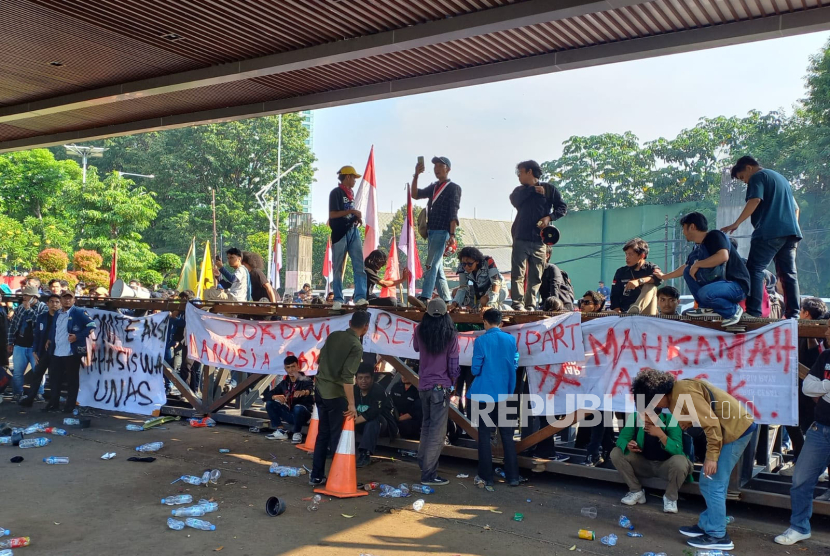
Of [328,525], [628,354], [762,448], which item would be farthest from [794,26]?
[328,525]

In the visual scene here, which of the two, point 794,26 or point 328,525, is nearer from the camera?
point 328,525

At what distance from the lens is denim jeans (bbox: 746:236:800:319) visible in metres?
7.00

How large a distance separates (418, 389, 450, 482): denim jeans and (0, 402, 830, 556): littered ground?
319 mm

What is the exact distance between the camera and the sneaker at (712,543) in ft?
19.0

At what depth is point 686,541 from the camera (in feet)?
19.6

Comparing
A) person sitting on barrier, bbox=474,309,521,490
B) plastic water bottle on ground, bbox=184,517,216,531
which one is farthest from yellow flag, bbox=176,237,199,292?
plastic water bottle on ground, bbox=184,517,216,531

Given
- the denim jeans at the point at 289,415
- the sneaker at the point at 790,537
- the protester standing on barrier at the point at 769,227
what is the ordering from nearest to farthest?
the sneaker at the point at 790,537 < the protester standing on barrier at the point at 769,227 < the denim jeans at the point at 289,415

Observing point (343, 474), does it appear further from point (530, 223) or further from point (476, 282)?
point (530, 223)

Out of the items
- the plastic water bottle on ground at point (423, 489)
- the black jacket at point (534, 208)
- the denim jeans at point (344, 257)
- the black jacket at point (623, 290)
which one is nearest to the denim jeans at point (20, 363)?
the denim jeans at point (344, 257)

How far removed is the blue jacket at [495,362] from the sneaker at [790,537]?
9.15 ft

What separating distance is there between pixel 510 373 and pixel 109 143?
52.9m

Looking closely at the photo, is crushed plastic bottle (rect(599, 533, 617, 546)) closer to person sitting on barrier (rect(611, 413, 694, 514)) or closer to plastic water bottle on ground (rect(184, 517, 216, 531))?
person sitting on barrier (rect(611, 413, 694, 514))

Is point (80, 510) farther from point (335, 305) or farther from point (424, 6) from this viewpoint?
point (424, 6)

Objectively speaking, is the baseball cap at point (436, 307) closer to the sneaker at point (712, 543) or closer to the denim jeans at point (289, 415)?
the denim jeans at point (289, 415)
